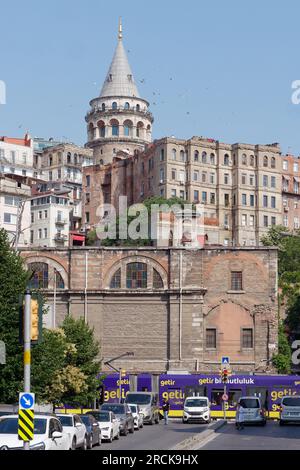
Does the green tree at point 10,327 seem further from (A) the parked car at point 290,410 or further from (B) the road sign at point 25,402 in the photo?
(B) the road sign at point 25,402

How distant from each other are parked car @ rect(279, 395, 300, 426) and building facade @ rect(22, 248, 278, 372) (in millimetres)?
33515

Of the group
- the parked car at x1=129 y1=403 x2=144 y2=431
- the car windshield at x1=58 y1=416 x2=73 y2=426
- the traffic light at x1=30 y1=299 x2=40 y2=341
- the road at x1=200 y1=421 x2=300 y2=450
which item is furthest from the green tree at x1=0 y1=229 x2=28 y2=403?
the traffic light at x1=30 y1=299 x2=40 y2=341

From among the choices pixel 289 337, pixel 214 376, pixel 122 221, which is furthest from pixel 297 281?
pixel 214 376

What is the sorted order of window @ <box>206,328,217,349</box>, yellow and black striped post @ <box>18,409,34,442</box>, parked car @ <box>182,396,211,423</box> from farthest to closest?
window @ <box>206,328,217,349</box> → parked car @ <box>182,396,211,423</box> → yellow and black striped post @ <box>18,409,34,442</box>

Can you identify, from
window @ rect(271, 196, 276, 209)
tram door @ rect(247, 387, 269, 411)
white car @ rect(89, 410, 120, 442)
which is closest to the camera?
white car @ rect(89, 410, 120, 442)

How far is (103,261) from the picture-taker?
3952 inches

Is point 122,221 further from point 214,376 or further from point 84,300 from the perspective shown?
point 214,376


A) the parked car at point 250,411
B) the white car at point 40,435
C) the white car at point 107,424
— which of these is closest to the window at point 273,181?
the parked car at point 250,411

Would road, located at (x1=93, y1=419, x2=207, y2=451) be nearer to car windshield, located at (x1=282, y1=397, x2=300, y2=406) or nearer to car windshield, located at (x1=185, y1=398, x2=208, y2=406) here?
car windshield, located at (x1=185, y1=398, x2=208, y2=406)

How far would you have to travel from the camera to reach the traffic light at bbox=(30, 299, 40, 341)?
31344mm

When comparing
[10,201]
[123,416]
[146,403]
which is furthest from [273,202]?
[123,416]

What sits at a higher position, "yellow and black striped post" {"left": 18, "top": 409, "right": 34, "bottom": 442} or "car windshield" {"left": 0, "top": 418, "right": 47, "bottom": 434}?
"yellow and black striped post" {"left": 18, "top": 409, "right": 34, "bottom": 442}

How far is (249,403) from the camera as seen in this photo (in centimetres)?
6253

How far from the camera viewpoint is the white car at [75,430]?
39.3 metres
